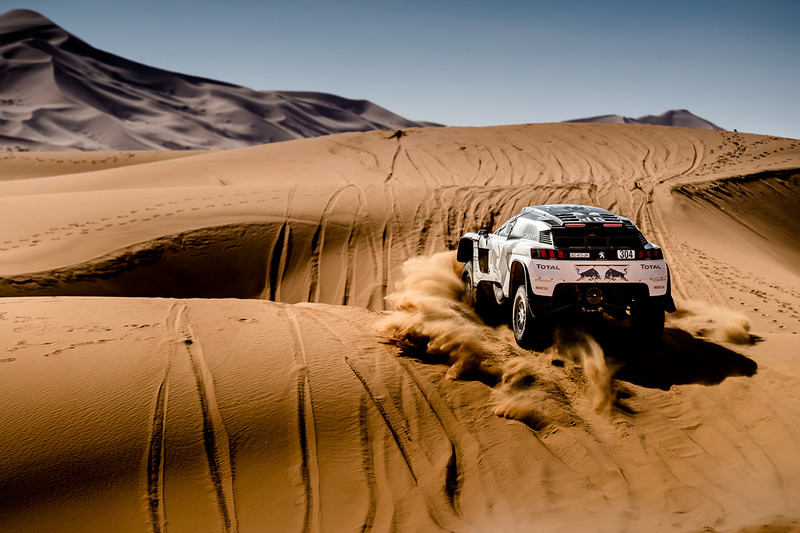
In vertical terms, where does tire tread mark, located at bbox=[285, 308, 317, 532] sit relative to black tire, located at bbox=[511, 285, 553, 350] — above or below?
below

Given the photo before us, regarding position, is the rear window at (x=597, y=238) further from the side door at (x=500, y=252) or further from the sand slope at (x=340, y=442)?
the sand slope at (x=340, y=442)

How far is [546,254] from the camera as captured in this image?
5.63 metres

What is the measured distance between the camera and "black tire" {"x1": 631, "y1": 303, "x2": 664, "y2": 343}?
19.2ft

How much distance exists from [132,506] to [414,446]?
2143 mm

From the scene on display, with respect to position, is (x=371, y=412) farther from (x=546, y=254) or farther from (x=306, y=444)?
(x=546, y=254)

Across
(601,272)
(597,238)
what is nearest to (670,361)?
(601,272)

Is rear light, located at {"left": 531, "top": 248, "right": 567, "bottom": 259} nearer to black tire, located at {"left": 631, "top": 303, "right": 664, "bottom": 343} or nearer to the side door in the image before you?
the side door

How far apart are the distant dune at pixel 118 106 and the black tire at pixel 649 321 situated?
6195cm

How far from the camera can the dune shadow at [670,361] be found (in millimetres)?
5699

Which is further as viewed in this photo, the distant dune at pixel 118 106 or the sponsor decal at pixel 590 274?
the distant dune at pixel 118 106

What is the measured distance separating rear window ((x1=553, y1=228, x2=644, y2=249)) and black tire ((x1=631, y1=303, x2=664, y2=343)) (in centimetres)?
66

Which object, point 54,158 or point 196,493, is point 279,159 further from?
point 196,493

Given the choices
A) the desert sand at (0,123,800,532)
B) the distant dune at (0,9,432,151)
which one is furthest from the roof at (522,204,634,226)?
the distant dune at (0,9,432,151)

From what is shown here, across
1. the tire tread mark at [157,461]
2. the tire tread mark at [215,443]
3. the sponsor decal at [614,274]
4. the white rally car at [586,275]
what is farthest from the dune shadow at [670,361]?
the tire tread mark at [157,461]
